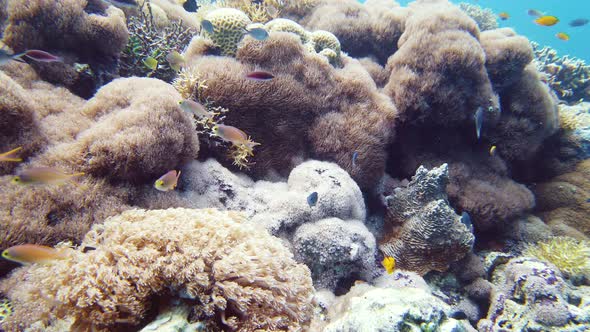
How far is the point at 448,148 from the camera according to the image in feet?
19.8

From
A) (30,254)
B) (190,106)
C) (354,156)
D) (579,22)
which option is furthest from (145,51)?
(579,22)

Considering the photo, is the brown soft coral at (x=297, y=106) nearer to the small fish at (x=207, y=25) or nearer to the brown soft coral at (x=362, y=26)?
the small fish at (x=207, y=25)

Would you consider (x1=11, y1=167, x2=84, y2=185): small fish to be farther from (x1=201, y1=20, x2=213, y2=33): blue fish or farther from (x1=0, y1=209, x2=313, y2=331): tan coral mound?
(x1=201, y1=20, x2=213, y2=33): blue fish

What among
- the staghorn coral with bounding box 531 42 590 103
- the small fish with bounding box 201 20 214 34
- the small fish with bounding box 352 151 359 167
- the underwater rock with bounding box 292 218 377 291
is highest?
the staghorn coral with bounding box 531 42 590 103

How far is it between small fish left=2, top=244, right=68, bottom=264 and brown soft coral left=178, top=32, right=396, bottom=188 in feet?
8.70

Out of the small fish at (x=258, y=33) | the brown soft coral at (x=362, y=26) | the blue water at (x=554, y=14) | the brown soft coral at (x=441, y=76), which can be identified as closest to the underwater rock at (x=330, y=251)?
the small fish at (x=258, y=33)

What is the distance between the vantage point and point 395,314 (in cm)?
231

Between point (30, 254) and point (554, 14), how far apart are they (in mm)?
109119

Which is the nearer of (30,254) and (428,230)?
(30,254)

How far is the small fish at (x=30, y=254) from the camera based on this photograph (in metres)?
2.12

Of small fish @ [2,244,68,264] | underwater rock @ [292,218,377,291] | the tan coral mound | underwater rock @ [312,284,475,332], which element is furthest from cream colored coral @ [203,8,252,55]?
underwater rock @ [312,284,475,332]

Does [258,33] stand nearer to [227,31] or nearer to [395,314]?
[227,31]

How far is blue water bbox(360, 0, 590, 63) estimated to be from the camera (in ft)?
250

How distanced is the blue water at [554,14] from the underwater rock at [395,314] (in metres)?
86.7
